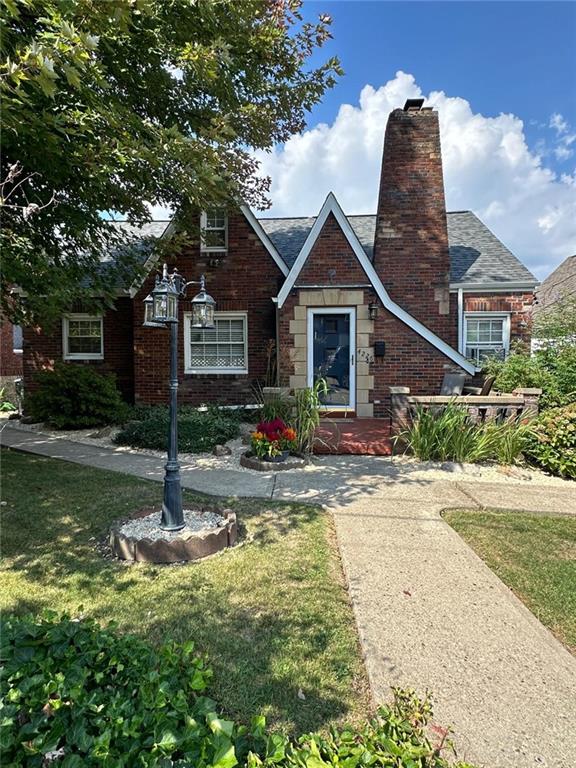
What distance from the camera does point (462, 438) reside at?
708 centimetres

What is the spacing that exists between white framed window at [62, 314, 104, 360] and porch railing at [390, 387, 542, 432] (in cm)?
895

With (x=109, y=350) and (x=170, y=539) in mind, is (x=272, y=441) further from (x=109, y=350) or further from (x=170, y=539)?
(x=109, y=350)

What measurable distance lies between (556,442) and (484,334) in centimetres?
590

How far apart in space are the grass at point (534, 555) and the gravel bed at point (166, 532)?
2.53 metres

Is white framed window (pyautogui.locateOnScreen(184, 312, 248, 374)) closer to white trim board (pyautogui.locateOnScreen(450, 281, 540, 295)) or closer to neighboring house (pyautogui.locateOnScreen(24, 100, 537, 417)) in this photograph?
neighboring house (pyautogui.locateOnScreen(24, 100, 537, 417))

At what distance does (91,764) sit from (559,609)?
3.09 meters

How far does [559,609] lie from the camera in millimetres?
3037

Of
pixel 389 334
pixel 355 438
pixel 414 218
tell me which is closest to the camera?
pixel 355 438

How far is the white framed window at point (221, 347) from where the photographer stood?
37.7ft

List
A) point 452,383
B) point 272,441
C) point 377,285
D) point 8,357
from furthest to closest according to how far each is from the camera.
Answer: point 8,357
point 377,285
point 452,383
point 272,441

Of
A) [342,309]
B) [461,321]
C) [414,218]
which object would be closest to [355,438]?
[342,309]

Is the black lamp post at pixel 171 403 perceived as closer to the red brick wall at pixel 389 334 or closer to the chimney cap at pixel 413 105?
the red brick wall at pixel 389 334

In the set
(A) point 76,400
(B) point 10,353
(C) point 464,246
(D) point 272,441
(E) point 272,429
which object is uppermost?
(C) point 464,246

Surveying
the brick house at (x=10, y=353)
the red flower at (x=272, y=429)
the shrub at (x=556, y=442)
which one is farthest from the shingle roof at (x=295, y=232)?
the brick house at (x=10, y=353)
